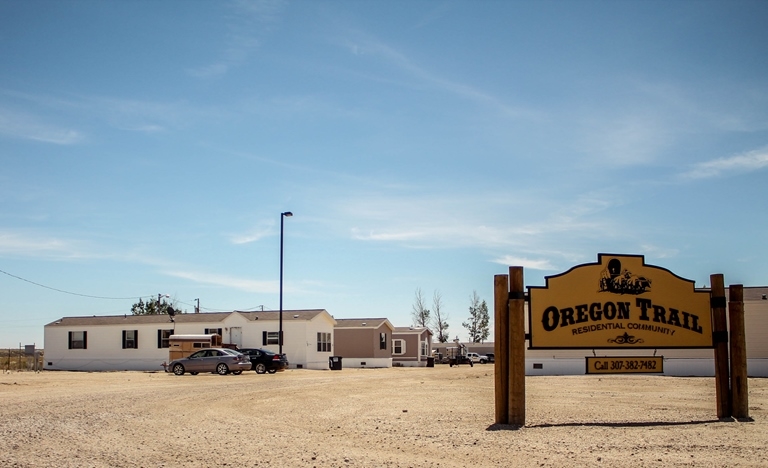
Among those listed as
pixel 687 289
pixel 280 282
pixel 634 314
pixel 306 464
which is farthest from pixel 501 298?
pixel 280 282

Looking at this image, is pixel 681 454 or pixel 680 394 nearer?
pixel 681 454

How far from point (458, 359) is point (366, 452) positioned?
54106mm

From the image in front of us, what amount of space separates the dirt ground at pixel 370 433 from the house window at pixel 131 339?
32077 mm

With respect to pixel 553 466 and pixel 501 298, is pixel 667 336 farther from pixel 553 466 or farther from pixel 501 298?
pixel 553 466

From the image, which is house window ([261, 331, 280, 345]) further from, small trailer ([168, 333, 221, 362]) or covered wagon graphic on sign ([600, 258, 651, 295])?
covered wagon graphic on sign ([600, 258, 651, 295])

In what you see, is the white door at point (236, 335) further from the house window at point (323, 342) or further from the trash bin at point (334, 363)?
the trash bin at point (334, 363)

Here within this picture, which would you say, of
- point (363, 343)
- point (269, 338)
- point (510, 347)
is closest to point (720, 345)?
point (510, 347)

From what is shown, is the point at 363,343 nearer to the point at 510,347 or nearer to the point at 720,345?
the point at 720,345

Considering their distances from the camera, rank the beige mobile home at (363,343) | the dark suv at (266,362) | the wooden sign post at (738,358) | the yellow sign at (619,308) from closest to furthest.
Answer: the wooden sign post at (738,358) < the yellow sign at (619,308) < the dark suv at (266,362) < the beige mobile home at (363,343)

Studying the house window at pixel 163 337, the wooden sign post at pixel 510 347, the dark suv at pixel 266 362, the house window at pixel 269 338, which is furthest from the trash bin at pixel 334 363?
the wooden sign post at pixel 510 347

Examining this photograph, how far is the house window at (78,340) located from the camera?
167 feet

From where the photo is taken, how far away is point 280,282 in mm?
40844

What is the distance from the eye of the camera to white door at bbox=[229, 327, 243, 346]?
1885 inches

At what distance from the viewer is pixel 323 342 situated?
163ft
